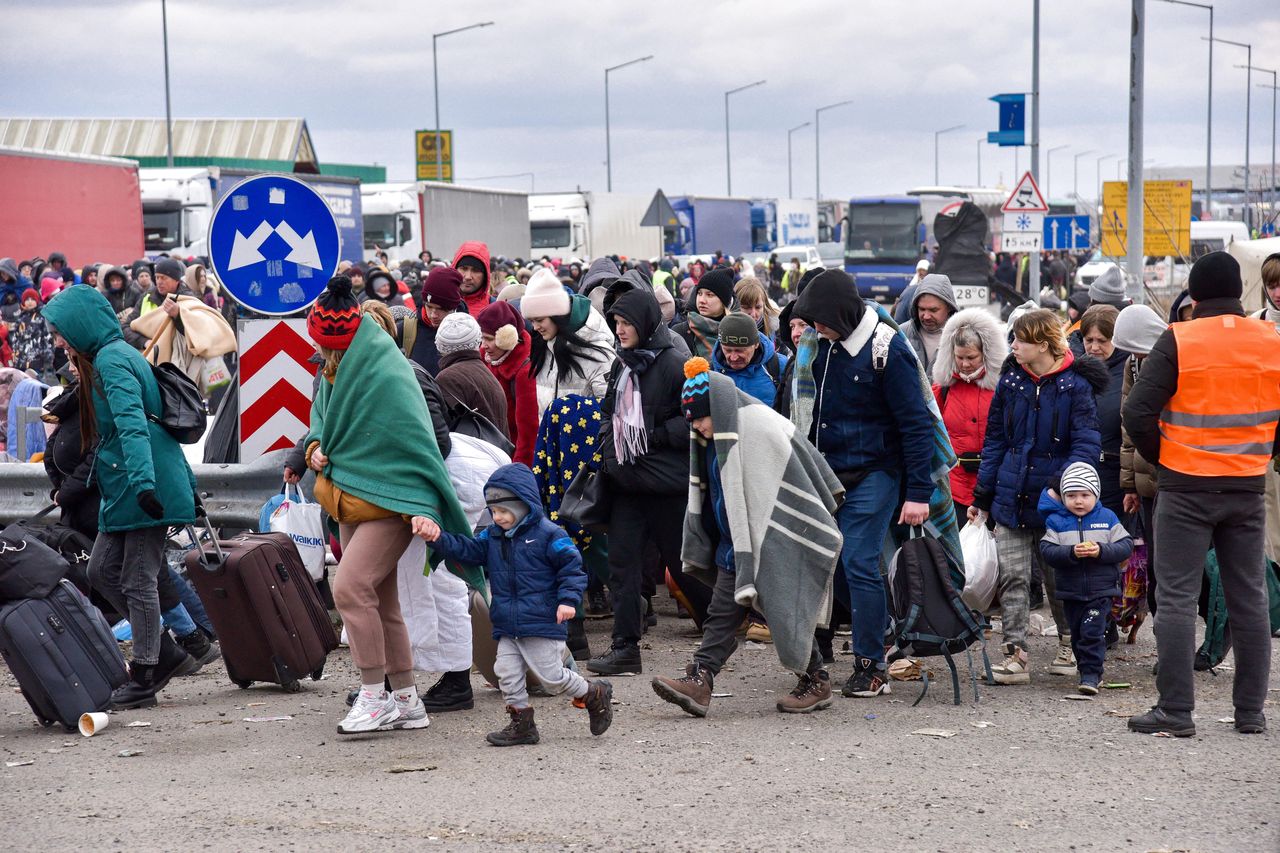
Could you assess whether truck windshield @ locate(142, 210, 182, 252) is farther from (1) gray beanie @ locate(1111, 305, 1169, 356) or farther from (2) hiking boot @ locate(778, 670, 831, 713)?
(2) hiking boot @ locate(778, 670, 831, 713)

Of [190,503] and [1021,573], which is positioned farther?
[1021,573]

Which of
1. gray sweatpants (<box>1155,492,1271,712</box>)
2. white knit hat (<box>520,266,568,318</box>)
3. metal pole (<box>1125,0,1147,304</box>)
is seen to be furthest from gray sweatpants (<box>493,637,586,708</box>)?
metal pole (<box>1125,0,1147,304</box>)

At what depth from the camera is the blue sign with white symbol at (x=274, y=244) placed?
29.8 ft

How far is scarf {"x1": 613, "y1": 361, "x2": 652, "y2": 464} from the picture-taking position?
26.2 ft

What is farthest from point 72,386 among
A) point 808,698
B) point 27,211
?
point 27,211

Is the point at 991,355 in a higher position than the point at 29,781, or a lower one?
higher

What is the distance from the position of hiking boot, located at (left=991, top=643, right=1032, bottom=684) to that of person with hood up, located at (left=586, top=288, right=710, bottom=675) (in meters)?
1.70

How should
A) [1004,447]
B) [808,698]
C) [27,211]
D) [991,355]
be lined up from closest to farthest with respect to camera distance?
1. [808,698]
2. [1004,447]
3. [991,355]
4. [27,211]

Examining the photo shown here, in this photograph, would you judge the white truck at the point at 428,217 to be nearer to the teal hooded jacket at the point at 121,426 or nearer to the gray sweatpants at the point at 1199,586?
the teal hooded jacket at the point at 121,426

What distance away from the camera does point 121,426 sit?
24.0ft

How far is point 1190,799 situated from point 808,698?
1.91 m

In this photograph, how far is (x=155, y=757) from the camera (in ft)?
22.0

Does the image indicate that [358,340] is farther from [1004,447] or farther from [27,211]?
[27,211]

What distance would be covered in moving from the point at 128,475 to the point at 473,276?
3.76 m
